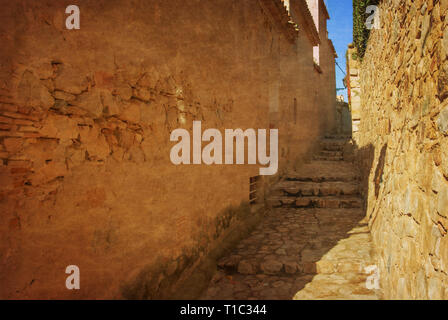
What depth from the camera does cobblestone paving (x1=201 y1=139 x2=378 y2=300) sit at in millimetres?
3898

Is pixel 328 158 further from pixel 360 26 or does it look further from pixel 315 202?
pixel 360 26

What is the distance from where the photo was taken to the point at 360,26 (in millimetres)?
7539

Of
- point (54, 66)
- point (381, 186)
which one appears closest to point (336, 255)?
point (381, 186)

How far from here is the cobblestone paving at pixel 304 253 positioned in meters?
3.90

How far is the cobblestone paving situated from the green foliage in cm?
383

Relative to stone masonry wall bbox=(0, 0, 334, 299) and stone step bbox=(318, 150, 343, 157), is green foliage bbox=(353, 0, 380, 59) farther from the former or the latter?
stone step bbox=(318, 150, 343, 157)

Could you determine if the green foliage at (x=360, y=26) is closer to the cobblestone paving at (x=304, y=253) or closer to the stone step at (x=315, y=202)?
the cobblestone paving at (x=304, y=253)

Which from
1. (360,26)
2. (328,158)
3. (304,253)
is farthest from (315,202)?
(328,158)

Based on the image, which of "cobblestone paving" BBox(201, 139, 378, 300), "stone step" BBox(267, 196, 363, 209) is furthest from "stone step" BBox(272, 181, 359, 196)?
"stone step" BBox(267, 196, 363, 209)

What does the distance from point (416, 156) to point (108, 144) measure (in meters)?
2.70

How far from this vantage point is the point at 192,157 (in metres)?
3.96

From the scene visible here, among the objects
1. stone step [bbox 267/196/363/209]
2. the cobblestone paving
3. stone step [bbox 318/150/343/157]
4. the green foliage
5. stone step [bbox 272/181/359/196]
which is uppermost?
the green foliage

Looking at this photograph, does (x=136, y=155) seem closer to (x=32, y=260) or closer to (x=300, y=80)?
(x=32, y=260)

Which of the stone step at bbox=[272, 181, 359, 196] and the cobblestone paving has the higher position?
the stone step at bbox=[272, 181, 359, 196]
